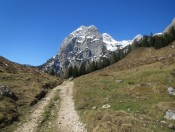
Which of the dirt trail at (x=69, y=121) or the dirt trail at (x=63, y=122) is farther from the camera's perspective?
the dirt trail at (x=63, y=122)

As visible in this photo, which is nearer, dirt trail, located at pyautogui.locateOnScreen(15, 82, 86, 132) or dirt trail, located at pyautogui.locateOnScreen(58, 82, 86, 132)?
dirt trail, located at pyautogui.locateOnScreen(58, 82, 86, 132)

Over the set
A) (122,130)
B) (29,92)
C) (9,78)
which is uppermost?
(9,78)

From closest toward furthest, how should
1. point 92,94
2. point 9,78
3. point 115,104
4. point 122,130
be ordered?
point 122,130 → point 115,104 → point 92,94 → point 9,78

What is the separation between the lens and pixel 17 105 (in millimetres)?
35312

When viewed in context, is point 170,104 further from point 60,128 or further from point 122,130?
point 60,128

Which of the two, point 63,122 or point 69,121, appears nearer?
point 63,122

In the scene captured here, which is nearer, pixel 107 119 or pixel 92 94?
pixel 107 119

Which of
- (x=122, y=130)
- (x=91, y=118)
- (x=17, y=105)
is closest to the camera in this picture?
(x=122, y=130)

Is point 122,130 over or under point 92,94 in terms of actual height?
under

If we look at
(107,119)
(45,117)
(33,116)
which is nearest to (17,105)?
(33,116)

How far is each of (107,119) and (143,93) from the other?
1855cm

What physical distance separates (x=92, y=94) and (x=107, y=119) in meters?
20.3

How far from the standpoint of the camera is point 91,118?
2583 centimetres

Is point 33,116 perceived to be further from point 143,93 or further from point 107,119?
point 143,93
